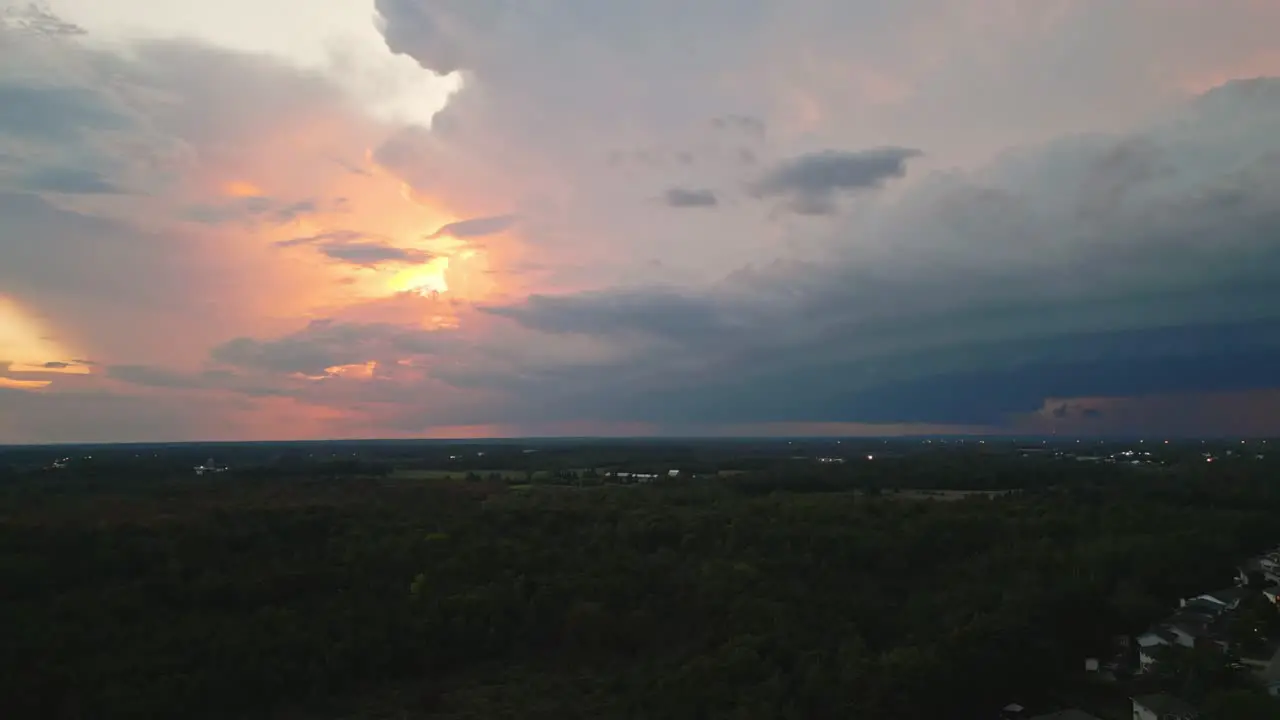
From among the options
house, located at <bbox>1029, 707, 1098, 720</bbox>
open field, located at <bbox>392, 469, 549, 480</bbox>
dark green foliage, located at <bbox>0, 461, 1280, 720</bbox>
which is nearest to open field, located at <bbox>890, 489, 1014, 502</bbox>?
dark green foliage, located at <bbox>0, 461, 1280, 720</bbox>

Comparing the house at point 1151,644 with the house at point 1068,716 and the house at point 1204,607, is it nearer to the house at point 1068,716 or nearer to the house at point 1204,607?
the house at point 1204,607

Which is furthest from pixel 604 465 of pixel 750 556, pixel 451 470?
pixel 750 556

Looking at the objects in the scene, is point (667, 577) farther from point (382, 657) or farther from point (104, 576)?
point (104, 576)

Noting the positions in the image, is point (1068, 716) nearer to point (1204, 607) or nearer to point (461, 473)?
point (1204, 607)

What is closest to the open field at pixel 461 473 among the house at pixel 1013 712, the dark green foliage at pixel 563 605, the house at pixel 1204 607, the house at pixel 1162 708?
the dark green foliage at pixel 563 605

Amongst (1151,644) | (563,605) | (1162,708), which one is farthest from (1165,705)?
(563,605)
